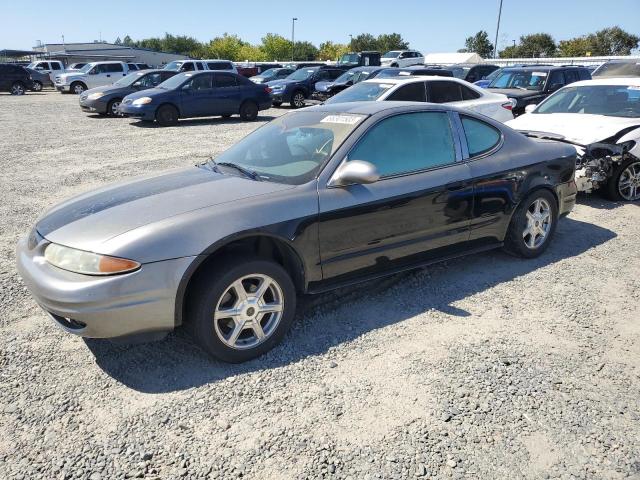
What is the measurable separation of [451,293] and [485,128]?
150 centimetres

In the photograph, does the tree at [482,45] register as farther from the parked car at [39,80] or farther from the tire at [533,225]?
the tire at [533,225]

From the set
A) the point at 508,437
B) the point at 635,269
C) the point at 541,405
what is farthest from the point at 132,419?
the point at 635,269

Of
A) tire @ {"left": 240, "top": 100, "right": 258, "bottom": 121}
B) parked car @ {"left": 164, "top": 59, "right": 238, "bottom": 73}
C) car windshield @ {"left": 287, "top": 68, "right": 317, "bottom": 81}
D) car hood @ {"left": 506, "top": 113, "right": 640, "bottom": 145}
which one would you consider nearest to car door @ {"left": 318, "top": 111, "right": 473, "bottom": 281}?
car hood @ {"left": 506, "top": 113, "right": 640, "bottom": 145}

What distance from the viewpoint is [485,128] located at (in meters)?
4.57

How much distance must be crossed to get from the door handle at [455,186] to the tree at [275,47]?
308ft

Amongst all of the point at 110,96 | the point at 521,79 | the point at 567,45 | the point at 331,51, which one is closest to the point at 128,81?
the point at 110,96

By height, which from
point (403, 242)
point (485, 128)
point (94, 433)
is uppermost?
point (485, 128)

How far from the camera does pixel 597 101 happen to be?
7.88 m

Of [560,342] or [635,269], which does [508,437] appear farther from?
[635,269]

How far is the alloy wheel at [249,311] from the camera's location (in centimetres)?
318

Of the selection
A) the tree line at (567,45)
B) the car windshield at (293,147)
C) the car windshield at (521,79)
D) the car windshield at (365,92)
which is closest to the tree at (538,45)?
the tree line at (567,45)

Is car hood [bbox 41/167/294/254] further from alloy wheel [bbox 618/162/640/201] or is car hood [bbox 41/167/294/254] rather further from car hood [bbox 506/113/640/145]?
alloy wheel [bbox 618/162/640/201]

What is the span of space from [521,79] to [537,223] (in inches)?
381

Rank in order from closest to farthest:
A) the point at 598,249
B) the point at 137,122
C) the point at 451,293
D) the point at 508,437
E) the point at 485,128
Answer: the point at 508,437
the point at 451,293
the point at 485,128
the point at 598,249
the point at 137,122
